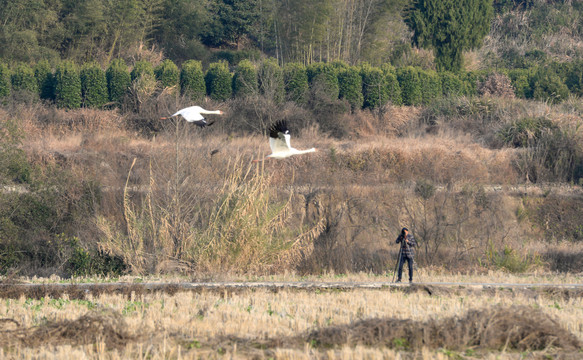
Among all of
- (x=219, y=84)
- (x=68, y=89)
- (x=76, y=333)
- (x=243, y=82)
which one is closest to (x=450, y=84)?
(x=243, y=82)

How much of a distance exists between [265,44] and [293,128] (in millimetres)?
17664

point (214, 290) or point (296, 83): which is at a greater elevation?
point (296, 83)

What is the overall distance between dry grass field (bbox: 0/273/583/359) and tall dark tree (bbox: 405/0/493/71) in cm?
3279

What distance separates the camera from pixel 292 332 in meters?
9.92

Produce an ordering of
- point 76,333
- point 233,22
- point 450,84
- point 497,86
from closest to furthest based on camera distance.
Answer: point 76,333 < point 450,84 < point 497,86 < point 233,22

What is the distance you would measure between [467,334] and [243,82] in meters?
27.3

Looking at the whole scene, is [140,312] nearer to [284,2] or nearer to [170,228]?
[170,228]

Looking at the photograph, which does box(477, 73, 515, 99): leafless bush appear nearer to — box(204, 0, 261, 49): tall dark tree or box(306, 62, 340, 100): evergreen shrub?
box(306, 62, 340, 100): evergreen shrub

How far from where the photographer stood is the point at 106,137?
103 feet

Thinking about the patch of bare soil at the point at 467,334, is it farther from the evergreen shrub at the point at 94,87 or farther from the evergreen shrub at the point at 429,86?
the evergreen shrub at the point at 429,86

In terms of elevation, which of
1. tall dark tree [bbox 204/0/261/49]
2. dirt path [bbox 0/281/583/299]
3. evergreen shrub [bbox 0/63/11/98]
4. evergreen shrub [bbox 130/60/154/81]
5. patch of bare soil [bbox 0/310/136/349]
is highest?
tall dark tree [bbox 204/0/261/49]

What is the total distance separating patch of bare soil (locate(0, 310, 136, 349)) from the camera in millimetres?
9273

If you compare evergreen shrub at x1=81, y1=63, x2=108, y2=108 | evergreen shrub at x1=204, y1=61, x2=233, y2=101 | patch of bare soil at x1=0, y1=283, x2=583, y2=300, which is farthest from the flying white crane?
evergreen shrub at x1=81, y1=63, x2=108, y2=108

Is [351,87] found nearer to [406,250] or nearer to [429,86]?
[429,86]
